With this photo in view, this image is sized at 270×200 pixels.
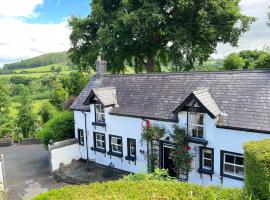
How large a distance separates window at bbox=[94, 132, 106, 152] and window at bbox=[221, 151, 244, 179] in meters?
8.69

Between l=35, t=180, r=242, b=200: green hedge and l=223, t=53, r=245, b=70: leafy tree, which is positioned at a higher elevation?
l=223, t=53, r=245, b=70: leafy tree

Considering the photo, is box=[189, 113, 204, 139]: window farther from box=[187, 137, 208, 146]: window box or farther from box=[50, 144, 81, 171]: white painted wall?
box=[50, 144, 81, 171]: white painted wall

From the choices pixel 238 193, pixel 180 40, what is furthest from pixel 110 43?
pixel 238 193

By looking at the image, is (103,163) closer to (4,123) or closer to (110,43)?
(110,43)

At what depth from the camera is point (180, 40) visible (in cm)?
2655

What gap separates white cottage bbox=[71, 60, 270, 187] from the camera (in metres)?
13.4

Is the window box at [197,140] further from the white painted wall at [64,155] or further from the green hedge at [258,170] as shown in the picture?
the white painted wall at [64,155]

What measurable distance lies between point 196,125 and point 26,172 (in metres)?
13.5

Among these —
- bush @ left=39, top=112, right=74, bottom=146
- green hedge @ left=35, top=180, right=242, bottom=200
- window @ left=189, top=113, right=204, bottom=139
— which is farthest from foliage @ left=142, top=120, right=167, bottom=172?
bush @ left=39, top=112, right=74, bottom=146

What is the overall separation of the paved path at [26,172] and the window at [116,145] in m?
3.98

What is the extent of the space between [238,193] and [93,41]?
26.3 metres

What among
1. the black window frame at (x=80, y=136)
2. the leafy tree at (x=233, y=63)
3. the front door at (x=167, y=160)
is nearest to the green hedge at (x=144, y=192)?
the front door at (x=167, y=160)

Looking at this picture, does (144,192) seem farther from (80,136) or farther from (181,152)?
(80,136)

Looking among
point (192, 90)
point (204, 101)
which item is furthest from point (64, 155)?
point (204, 101)
